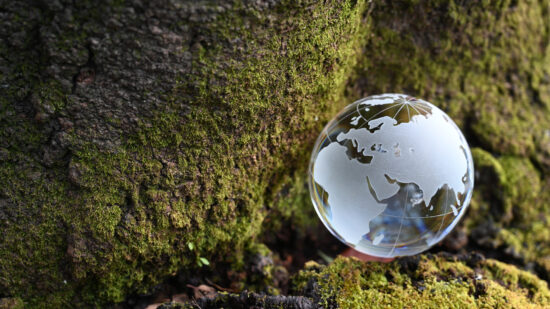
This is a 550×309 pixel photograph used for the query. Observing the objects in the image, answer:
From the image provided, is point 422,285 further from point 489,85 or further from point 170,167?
point 489,85

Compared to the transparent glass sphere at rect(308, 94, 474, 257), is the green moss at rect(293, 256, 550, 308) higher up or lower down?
lower down

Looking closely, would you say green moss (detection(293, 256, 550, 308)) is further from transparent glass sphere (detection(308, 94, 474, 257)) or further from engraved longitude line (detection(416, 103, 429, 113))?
engraved longitude line (detection(416, 103, 429, 113))

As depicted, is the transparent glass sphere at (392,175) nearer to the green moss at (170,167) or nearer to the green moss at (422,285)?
the green moss at (422,285)

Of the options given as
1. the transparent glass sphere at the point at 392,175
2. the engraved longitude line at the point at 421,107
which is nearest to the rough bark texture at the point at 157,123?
the transparent glass sphere at the point at 392,175

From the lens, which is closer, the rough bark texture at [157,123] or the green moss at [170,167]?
the rough bark texture at [157,123]

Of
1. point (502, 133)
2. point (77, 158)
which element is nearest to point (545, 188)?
point (502, 133)

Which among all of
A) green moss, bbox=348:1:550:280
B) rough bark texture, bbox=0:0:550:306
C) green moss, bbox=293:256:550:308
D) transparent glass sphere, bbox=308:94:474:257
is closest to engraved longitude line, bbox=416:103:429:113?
transparent glass sphere, bbox=308:94:474:257

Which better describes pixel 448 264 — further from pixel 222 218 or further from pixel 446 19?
pixel 446 19
